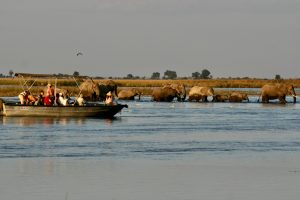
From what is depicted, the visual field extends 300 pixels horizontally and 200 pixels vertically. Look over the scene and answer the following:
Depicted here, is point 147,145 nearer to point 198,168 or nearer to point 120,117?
point 198,168

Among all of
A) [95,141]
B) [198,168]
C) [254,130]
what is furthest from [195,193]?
[254,130]

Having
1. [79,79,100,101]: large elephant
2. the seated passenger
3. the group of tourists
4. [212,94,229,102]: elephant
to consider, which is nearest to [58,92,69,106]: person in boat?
the group of tourists

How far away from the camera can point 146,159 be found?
2991 centimetres

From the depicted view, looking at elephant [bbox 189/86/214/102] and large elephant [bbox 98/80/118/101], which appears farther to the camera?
elephant [bbox 189/86/214/102]

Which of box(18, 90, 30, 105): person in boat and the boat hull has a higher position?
box(18, 90, 30, 105): person in boat

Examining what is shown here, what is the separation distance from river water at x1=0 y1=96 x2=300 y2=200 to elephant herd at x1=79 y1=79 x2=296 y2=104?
31.5 metres

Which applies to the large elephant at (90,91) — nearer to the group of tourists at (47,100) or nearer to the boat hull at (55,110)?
the group of tourists at (47,100)

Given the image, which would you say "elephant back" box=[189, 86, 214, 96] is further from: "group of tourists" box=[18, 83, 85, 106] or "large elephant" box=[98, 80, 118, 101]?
"group of tourists" box=[18, 83, 85, 106]

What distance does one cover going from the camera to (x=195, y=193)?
22.2 meters

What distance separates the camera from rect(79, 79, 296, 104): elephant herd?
8350cm

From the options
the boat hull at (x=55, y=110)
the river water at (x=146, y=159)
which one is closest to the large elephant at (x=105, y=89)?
the boat hull at (x=55, y=110)

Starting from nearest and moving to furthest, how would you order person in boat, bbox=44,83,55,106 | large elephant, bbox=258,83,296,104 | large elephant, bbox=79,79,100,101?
person in boat, bbox=44,83,55,106 < large elephant, bbox=79,79,100,101 < large elephant, bbox=258,83,296,104

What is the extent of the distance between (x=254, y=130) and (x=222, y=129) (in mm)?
1551

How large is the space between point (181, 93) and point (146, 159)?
59.6m
